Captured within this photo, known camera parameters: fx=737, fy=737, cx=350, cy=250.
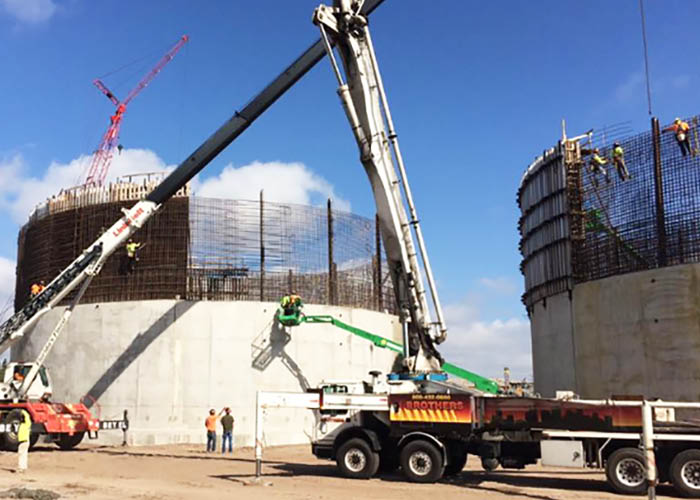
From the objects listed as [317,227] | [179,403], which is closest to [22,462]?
[179,403]

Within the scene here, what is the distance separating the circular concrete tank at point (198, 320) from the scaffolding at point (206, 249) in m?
0.04

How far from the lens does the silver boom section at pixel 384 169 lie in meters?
19.5

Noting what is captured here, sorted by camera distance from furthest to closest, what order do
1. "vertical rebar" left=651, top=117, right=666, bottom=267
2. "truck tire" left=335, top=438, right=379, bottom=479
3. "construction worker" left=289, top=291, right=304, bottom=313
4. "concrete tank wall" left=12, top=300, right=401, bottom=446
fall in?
"construction worker" left=289, top=291, right=304, bottom=313 < "concrete tank wall" left=12, top=300, right=401, bottom=446 < "vertical rebar" left=651, top=117, right=666, bottom=267 < "truck tire" left=335, top=438, right=379, bottom=479

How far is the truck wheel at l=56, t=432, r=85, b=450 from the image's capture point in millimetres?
24500

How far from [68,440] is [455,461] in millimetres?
14224

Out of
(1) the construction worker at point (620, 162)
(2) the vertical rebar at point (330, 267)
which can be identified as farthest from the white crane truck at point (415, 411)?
(1) the construction worker at point (620, 162)

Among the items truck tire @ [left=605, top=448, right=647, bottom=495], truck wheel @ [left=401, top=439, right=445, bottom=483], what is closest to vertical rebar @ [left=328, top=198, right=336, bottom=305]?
truck wheel @ [left=401, top=439, right=445, bottom=483]

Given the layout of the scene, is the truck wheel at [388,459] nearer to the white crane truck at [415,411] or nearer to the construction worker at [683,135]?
the white crane truck at [415,411]

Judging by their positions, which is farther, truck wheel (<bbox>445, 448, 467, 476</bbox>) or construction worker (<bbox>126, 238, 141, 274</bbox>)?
construction worker (<bbox>126, 238, 141, 274</bbox>)

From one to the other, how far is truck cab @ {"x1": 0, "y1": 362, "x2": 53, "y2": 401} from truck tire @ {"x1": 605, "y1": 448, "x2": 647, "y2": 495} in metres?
18.4

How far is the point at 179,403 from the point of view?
26.3 metres

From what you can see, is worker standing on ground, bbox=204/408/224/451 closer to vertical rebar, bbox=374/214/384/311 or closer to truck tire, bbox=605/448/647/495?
vertical rebar, bbox=374/214/384/311

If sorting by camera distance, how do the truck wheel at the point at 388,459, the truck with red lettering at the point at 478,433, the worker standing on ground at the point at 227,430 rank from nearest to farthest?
the truck with red lettering at the point at 478,433 < the truck wheel at the point at 388,459 < the worker standing on ground at the point at 227,430

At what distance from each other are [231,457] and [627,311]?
47.1ft
